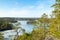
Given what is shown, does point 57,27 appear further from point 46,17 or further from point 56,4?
point 46,17

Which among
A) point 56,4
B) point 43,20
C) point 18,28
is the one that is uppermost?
point 56,4

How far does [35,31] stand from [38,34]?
19.7 inches

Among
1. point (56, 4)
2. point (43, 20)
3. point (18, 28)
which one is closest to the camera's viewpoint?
point (56, 4)

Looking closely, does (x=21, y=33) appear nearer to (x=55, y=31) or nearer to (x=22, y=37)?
(x=22, y=37)

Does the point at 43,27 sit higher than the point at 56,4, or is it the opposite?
the point at 56,4

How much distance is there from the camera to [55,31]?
25.7 ft

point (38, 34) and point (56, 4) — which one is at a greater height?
point (56, 4)

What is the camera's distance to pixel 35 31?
14.3 meters

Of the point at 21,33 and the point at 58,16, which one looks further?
the point at 21,33

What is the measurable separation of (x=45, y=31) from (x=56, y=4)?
6.50 m

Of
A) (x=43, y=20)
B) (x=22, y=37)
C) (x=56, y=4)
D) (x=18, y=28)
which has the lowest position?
(x=22, y=37)

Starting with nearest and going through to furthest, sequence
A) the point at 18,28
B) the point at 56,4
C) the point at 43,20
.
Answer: the point at 56,4, the point at 43,20, the point at 18,28

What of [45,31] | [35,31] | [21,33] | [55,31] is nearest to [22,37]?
[21,33]

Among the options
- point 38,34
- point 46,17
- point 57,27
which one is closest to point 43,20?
point 46,17
